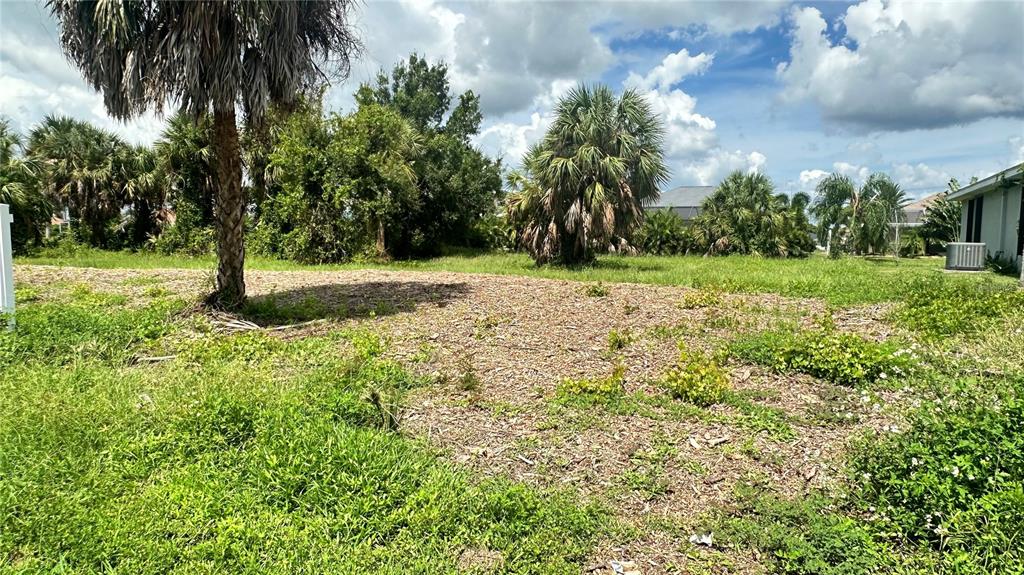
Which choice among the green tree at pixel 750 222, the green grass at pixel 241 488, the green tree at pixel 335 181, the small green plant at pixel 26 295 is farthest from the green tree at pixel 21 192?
the green tree at pixel 750 222

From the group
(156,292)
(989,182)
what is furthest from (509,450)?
(989,182)

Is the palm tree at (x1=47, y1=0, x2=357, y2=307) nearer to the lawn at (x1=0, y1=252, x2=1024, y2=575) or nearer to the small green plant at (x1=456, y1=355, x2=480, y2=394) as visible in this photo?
the lawn at (x1=0, y1=252, x2=1024, y2=575)

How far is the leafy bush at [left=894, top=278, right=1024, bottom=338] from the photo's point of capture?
6.19 metres

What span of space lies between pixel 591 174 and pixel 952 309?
905 cm

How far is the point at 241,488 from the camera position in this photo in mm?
3018

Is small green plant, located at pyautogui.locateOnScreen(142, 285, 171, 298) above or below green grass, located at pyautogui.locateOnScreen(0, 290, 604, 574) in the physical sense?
above

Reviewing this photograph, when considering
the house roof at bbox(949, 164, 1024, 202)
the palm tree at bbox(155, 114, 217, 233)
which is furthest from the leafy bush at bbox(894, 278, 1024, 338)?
the palm tree at bbox(155, 114, 217, 233)

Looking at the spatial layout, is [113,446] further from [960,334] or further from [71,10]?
[960,334]

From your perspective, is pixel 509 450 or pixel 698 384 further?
pixel 698 384

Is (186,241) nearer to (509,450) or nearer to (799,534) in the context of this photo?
(509,450)

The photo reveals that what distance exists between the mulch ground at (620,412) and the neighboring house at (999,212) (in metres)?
9.93

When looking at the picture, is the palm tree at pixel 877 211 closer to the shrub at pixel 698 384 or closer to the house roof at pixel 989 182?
the house roof at pixel 989 182

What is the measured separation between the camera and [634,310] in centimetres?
775

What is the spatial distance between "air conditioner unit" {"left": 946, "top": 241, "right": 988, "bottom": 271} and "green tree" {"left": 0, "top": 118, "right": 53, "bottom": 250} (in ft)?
88.6
